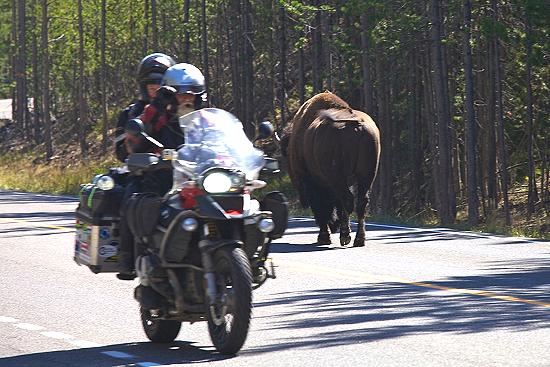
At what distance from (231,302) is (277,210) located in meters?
1.05

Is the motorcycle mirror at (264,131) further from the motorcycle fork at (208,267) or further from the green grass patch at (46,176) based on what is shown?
the green grass patch at (46,176)

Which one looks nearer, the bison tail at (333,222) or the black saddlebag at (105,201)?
the black saddlebag at (105,201)

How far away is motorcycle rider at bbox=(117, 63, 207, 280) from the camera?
32.2ft

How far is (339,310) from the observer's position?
37.9 ft

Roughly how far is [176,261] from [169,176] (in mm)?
853

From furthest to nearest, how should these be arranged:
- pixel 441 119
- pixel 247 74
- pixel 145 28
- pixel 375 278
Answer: pixel 145 28
pixel 247 74
pixel 441 119
pixel 375 278

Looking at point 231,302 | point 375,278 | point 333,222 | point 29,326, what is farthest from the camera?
point 333,222

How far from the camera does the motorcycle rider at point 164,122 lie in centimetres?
983

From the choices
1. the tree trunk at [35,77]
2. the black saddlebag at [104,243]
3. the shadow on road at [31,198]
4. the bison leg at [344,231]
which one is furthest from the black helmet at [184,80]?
the tree trunk at [35,77]

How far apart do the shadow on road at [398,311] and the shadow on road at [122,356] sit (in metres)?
0.46

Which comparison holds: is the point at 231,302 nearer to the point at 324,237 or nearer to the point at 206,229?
the point at 206,229

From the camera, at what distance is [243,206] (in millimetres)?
9070

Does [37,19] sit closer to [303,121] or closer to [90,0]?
[90,0]

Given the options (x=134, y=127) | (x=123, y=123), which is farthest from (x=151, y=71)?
(x=134, y=127)
